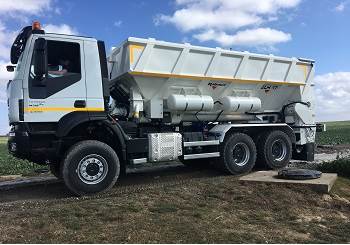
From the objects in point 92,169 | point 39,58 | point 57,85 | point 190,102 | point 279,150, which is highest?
Answer: point 39,58

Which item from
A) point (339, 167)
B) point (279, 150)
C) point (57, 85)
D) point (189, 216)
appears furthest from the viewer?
point (279, 150)

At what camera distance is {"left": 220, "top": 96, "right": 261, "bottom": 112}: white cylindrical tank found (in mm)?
11695

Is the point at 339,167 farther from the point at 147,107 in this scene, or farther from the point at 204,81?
the point at 147,107

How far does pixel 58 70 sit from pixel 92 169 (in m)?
2.22

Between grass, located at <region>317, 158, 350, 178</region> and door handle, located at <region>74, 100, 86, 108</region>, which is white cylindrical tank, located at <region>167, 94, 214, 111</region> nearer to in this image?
door handle, located at <region>74, 100, 86, 108</region>

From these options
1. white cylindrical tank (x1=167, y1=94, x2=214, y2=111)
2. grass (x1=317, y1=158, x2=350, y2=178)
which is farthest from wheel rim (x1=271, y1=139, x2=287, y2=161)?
white cylindrical tank (x1=167, y1=94, x2=214, y2=111)

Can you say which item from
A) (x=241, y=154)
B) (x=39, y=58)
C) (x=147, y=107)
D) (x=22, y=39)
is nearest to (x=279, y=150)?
(x=241, y=154)

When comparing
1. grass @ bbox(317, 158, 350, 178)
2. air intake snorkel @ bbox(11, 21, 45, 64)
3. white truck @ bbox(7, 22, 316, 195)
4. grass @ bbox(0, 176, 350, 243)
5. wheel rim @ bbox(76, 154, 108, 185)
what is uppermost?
air intake snorkel @ bbox(11, 21, 45, 64)

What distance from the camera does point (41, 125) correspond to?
28.5ft

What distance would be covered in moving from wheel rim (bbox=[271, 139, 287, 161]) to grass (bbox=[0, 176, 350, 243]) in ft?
10.2

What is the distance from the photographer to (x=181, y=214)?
23.2ft

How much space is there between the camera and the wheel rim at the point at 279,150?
490 inches

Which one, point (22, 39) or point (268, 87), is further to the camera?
point (268, 87)

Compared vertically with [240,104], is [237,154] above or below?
below
